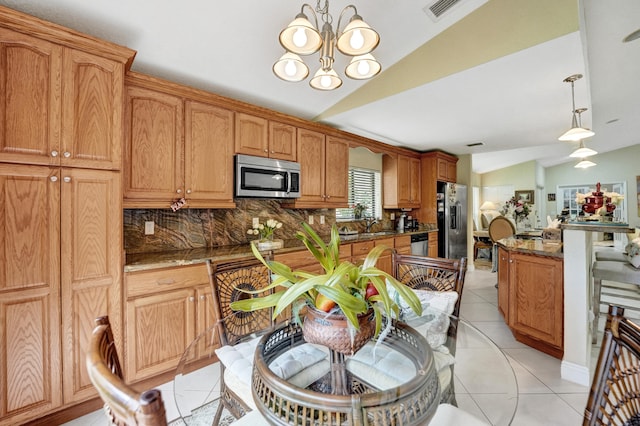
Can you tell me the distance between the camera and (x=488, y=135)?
161 inches

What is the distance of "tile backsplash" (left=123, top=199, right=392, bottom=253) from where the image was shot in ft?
7.89

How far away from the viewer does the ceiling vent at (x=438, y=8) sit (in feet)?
6.57

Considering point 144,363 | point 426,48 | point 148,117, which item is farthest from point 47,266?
point 426,48

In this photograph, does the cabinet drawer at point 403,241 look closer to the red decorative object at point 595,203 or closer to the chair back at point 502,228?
the red decorative object at point 595,203

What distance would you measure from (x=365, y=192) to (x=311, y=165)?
5.18ft

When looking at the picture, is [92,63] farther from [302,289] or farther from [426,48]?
[426,48]

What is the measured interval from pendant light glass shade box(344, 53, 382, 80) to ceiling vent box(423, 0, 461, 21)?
2.60 feet

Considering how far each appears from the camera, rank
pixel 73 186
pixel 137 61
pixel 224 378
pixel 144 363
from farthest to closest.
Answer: pixel 137 61 < pixel 144 363 < pixel 73 186 < pixel 224 378

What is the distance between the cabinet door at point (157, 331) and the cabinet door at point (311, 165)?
5.52ft

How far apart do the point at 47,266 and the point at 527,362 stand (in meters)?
3.43

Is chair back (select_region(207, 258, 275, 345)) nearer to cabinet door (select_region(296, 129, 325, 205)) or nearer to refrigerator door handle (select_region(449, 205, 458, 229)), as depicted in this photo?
cabinet door (select_region(296, 129, 325, 205))

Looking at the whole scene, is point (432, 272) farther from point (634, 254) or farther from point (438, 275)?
point (634, 254)

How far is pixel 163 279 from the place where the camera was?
2.00 meters

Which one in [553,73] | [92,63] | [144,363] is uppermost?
[553,73]
